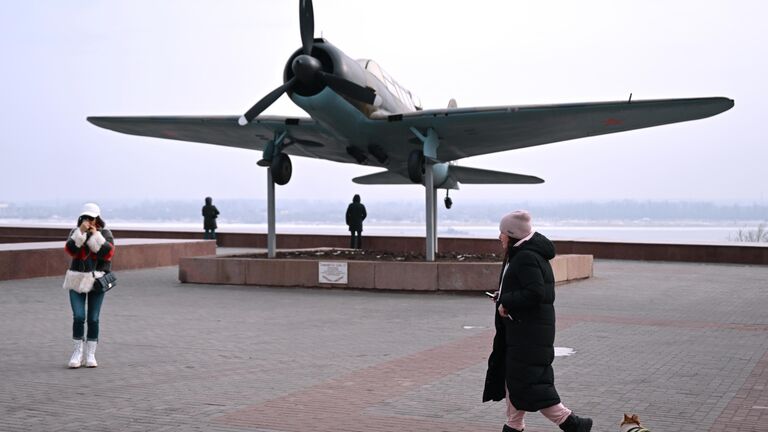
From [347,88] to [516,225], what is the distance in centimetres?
1237

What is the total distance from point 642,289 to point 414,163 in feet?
18.5

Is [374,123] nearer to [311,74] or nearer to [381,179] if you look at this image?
[311,74]

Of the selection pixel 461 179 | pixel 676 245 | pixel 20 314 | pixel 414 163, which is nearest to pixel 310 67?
pixel 414 163

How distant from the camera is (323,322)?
47.3ft

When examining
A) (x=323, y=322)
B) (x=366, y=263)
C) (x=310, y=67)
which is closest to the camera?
(x=323, y=322)

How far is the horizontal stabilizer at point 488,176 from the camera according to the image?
89.8ft

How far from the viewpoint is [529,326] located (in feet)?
21.3

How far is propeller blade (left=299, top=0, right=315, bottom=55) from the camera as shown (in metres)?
18.4

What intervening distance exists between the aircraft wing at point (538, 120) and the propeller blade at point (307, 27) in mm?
2501

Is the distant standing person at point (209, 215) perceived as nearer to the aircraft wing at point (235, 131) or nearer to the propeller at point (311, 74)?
the aircraft wing at point (235, 131)

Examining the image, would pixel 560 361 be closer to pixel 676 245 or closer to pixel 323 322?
pixel 323 322

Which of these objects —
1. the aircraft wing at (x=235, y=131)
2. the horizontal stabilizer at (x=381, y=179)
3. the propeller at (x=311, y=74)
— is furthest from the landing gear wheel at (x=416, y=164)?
the horizontal stabilizer at (x=381, y=179)

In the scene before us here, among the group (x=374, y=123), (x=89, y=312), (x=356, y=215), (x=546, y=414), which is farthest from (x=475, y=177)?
(x=546, y=414)

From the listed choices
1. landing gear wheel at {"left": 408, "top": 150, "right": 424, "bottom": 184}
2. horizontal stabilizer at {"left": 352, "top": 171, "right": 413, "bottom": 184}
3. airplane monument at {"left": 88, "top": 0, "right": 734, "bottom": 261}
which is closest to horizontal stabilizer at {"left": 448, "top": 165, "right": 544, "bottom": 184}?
horizontal stabilizer at {"left": 352, "top": 171, "right": 413, "bottom": 184}
